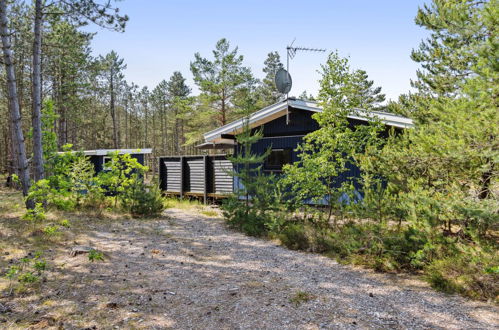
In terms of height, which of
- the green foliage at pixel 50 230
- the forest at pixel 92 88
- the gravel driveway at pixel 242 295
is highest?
the forest at pixel 92 88

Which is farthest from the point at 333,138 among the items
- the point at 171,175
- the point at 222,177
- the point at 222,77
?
the point at 222,77

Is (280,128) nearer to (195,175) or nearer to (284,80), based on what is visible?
(284,80)

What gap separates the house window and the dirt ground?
6.08 metres

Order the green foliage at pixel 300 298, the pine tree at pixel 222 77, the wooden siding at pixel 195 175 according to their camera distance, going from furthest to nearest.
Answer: the pine tree at pixel 222 77, the wooden siding at pixel 195 175, the green foliage at pixel 300 298

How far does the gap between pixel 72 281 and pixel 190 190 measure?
1069cm

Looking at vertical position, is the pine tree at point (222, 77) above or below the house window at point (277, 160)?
above

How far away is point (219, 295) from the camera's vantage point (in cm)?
429

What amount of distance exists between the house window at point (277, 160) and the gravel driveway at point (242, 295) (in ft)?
19.9

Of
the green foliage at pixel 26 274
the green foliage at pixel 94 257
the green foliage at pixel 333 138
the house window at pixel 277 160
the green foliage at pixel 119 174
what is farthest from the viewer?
the house window at pixel 277 160

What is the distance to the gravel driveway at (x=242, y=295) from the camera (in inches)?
140

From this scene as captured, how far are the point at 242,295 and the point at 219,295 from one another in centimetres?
30

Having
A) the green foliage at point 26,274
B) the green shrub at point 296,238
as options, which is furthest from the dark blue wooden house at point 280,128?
the green foliage at point 26,274

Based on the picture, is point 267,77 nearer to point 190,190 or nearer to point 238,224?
point 190,190

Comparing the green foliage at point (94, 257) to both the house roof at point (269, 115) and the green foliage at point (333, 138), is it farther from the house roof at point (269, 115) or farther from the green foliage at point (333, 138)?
the house roof at point (269, 115)
